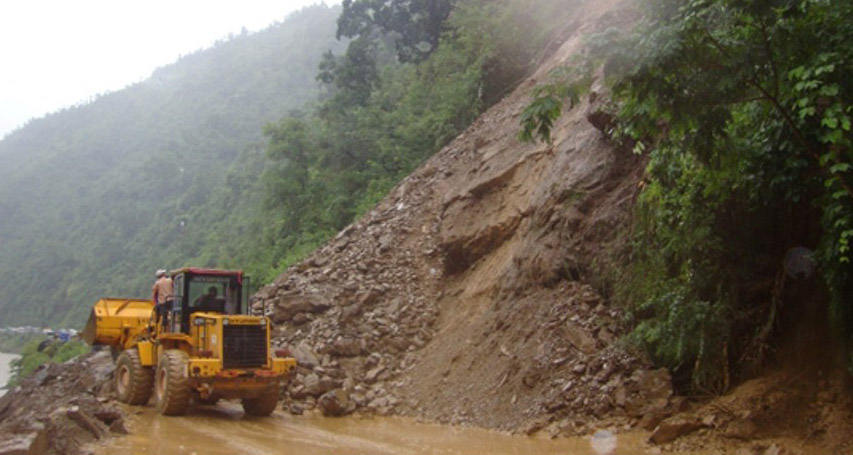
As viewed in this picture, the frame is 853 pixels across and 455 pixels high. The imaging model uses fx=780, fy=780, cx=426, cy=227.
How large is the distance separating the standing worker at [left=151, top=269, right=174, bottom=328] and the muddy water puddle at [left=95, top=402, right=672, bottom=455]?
1636 mm

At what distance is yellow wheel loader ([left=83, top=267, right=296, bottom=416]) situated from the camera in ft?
38.2

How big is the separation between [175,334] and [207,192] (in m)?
50.3

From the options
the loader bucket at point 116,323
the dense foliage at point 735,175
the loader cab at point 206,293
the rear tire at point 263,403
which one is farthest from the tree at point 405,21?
the dense foliage at point 735,175

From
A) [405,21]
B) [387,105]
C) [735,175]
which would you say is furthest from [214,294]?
[405,21]

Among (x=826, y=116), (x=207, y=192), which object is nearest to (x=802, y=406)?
(x=826, y=116)

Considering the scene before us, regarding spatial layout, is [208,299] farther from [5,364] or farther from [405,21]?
[5,364]

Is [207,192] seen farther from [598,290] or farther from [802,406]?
[802,406]

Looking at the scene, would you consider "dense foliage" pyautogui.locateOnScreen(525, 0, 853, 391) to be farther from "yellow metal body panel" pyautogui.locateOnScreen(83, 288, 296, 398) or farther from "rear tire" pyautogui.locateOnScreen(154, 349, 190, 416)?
"rear tire" pyautogui.locateOnScreen(154, 349, 190, 416)

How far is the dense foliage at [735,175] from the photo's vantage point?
7.32 m

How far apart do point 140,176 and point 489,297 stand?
63.6 metres

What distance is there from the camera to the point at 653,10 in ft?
30.3

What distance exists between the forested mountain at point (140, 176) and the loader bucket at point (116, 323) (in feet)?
76.0

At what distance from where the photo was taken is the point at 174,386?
11625 mm

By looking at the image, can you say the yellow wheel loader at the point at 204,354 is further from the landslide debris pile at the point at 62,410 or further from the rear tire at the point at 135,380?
the landslide debris pile at the point at 62,410
